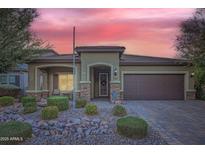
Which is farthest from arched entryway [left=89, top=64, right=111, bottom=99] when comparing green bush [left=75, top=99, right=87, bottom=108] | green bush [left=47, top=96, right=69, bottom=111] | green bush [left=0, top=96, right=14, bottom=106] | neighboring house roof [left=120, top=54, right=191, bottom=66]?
green bush [left=0, top=96, right=14, bottom=106]

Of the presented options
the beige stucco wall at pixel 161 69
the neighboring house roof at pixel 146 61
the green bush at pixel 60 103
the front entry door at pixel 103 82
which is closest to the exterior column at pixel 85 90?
the front entry door at pixel 103 82

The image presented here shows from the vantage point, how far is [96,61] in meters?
10.6

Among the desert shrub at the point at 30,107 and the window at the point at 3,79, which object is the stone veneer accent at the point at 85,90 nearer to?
the desert shrub at the point at 30,107

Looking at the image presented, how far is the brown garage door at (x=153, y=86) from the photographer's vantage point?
9.20 m

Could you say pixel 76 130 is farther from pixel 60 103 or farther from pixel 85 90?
pixel 85 90

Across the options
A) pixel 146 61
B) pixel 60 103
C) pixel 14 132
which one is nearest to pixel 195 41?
pixel 146 61

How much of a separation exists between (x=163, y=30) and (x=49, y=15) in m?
2.64

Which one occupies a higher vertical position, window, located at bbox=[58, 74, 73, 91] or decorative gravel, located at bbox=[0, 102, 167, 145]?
window, located at bbox=[58, 74, 73, 91]

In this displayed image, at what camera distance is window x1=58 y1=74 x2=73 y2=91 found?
9.76m

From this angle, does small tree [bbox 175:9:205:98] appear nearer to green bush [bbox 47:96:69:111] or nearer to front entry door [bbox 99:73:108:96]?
front entry door [bbox 99:73:108:96]

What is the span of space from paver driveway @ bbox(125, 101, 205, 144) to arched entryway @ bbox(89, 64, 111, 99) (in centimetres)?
212

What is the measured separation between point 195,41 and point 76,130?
164 inches

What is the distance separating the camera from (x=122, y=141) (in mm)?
5621

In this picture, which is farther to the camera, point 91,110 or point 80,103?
point 80,103
